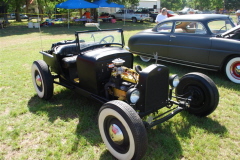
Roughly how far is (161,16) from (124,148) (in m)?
7.47

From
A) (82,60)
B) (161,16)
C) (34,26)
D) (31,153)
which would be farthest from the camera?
(34,26)

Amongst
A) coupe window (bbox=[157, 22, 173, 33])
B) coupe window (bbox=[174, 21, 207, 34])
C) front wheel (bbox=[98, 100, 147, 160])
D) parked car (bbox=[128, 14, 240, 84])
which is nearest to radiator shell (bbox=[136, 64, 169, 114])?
front wheel (bbox=[98, 100, 147, 160])

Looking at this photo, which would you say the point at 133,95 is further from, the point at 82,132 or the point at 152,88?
the point at 82,132

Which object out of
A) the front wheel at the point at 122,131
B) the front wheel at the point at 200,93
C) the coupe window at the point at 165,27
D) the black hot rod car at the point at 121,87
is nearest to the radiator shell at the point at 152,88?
the black hot rod car at the point at 121,87

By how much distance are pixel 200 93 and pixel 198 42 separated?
8.20ft

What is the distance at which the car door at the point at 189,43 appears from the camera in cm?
536

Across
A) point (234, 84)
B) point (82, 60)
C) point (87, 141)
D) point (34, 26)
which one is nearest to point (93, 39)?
point (82, 60)

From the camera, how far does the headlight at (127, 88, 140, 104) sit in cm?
266

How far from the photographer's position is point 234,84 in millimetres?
4961

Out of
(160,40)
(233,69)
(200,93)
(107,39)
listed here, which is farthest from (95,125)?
(160,40)

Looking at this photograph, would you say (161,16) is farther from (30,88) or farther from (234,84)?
(30,88)

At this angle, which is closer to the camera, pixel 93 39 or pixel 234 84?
pixel 93 39

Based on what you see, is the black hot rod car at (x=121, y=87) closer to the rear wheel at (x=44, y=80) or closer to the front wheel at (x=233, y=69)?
the rear wheel at (x=44, y=80)

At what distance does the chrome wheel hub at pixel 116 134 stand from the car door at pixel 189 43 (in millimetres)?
3735
